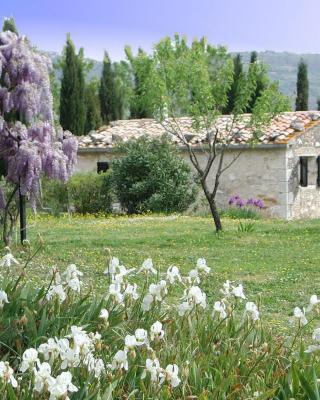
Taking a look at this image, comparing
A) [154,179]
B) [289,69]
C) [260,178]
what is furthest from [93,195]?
[289,69]

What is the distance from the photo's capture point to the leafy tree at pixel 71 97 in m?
29.2

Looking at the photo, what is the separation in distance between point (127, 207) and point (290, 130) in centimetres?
518

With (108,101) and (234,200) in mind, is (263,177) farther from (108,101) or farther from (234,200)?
(108,101)

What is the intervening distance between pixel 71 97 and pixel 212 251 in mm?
18156

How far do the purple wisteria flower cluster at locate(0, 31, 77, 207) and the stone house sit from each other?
1014 cm

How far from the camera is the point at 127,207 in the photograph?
2189 centimetres

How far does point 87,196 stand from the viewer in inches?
867

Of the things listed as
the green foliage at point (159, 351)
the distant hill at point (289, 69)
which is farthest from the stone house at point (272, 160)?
the distant hill at point (289, 69)

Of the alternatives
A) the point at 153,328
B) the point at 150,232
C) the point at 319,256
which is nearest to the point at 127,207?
the point at 150,232

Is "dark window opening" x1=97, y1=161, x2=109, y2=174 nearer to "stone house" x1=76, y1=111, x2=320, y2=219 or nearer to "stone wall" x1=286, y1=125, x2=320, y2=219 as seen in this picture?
"stone house" x1=76, y1=111, x2=320, y2=219

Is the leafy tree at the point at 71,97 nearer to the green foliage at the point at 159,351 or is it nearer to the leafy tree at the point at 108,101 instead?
the leafy tree at the point at 108,101

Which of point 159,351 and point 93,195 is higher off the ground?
point 159,351

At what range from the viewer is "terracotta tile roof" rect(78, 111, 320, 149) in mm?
22375

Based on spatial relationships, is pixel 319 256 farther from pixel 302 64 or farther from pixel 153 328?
pixel 302 64
